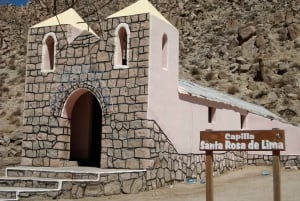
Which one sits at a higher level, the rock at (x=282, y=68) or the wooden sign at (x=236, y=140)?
the rock at (x=282, y=68)

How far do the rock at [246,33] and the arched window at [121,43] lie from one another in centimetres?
1988

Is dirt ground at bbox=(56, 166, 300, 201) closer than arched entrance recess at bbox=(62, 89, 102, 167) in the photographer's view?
Yes

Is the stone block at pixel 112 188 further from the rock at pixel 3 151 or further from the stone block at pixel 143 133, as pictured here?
the rock at pixel 3 151

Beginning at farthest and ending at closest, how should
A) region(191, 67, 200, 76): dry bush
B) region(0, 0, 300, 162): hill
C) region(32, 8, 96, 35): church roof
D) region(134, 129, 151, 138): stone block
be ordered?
1. region(191, 67, 200, 76): dry bush
2. region(0, 0, 300, 162): hill
3. region(32, 8, 96, 35): church roof
4. region(134, 129, 151, 138): stone block

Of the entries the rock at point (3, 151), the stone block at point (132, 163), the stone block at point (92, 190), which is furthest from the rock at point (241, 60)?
the stone block at point (92, 190)

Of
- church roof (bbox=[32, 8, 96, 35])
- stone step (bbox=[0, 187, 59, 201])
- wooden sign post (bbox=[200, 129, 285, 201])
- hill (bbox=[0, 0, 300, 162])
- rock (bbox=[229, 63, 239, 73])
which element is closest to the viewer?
wooden sign post (bbox=[200, 129, 285, 201])

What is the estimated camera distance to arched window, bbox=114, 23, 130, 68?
1356cm

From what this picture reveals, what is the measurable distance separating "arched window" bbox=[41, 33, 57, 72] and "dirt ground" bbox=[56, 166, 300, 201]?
526 cm

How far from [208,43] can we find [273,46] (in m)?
5.30

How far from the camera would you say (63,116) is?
14.2 m

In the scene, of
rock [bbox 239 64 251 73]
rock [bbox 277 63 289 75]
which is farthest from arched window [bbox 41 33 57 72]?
rock [bbox 239 64 251 73]

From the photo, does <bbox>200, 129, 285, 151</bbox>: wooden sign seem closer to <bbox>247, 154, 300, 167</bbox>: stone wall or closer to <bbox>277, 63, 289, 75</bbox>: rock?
<bbox>247, 154, 300, 167</bbox>: stone wall

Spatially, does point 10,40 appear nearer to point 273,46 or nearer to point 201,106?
point 273,46

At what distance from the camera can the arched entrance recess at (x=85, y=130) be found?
15.5 metres
